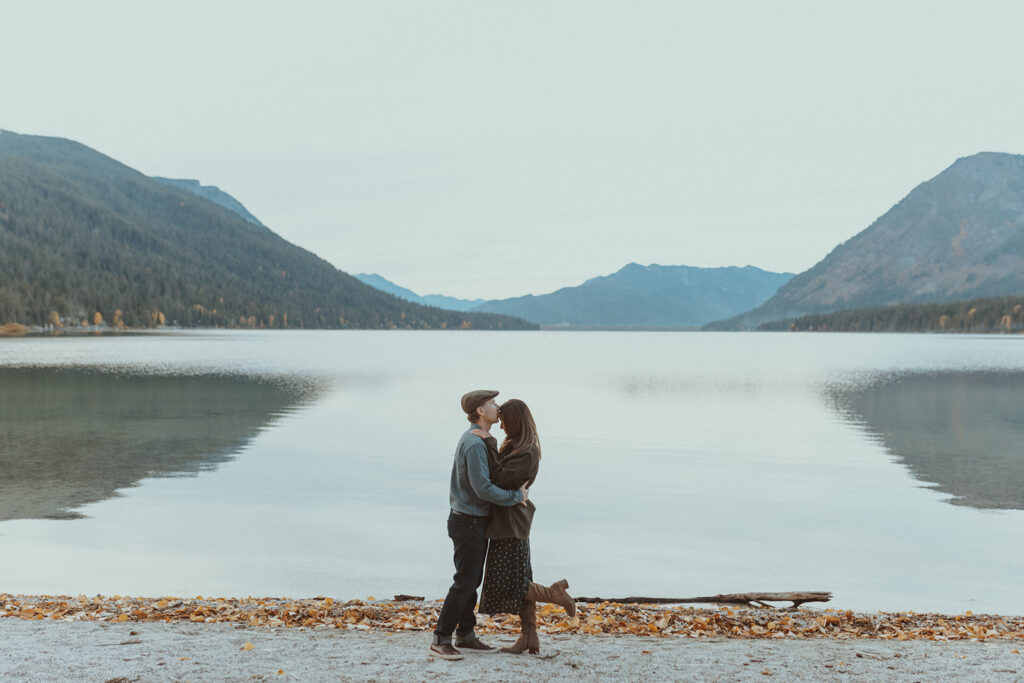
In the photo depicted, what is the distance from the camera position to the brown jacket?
8.55m

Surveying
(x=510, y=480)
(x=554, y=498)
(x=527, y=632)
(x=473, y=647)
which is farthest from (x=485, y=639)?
(x=554, y=498)

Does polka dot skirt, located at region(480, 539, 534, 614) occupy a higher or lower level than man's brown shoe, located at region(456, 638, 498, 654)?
higher

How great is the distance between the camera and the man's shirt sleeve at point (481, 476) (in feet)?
27.7

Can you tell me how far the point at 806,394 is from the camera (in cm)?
5775

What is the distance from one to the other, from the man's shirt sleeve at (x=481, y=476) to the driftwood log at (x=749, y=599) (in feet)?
16.5

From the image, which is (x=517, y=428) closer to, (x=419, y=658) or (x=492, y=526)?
(x=492, y=526)

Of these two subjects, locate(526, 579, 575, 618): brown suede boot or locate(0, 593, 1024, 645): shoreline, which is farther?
locate(0, 593, 1024, 645): shoreline

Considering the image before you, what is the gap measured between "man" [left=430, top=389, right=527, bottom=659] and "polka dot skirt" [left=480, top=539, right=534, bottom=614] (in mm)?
139

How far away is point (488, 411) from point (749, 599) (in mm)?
6166

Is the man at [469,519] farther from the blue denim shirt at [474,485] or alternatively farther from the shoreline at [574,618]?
the shoreline at [574,618]

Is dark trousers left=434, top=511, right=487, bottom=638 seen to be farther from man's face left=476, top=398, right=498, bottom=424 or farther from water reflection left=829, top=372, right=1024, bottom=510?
water reflection left=829, top=372, right=1024, bottom=510

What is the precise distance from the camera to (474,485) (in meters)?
8.48

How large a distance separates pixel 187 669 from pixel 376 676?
181 cm

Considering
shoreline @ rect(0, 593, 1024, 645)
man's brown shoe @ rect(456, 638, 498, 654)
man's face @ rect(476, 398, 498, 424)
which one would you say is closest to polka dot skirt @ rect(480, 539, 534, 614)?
man's brown shoe @ rect(456, 638, 498, 654)
